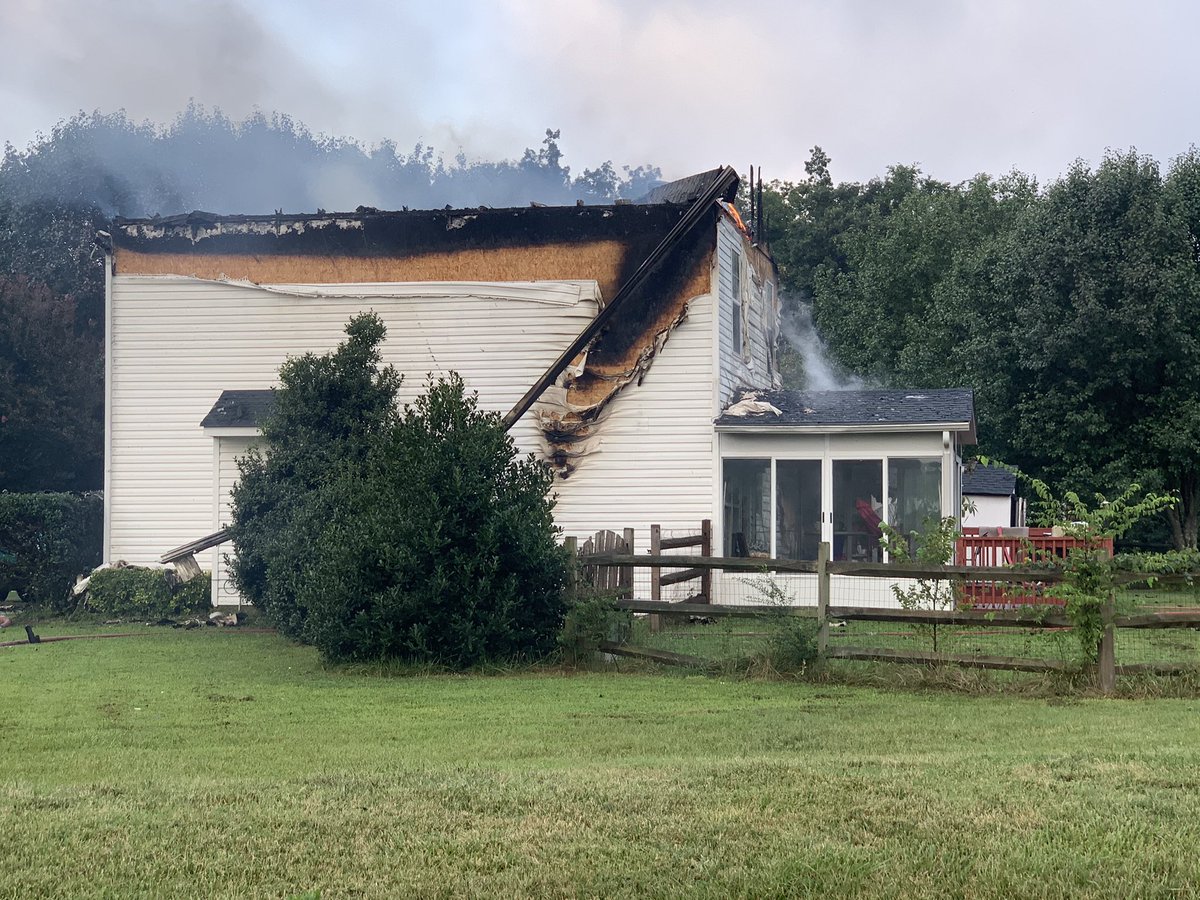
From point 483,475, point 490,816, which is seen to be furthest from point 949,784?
point 483,475

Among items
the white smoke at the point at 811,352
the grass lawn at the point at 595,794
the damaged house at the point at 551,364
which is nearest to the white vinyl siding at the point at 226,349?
the damaged house at the point at 551,364

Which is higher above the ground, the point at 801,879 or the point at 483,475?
the point at 483,475

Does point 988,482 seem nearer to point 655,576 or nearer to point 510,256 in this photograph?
point 510,256

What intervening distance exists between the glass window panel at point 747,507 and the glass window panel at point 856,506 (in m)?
1.08

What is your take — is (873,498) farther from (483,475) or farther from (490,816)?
(490,816)

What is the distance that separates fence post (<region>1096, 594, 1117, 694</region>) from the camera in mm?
11703

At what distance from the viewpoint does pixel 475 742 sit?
9.20 m

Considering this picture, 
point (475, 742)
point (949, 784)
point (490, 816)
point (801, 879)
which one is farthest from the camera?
point (475, 742)

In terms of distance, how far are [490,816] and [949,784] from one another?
251 centimetres

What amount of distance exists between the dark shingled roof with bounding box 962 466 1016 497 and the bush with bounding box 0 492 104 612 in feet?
65.7

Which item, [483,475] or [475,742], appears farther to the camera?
[483,475]

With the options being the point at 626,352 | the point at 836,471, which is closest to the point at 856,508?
the point at 836,471

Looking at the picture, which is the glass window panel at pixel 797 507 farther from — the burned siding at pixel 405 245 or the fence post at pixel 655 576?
the burned siding at pixel 405 245

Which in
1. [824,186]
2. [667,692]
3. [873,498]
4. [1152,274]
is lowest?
[667,692]
